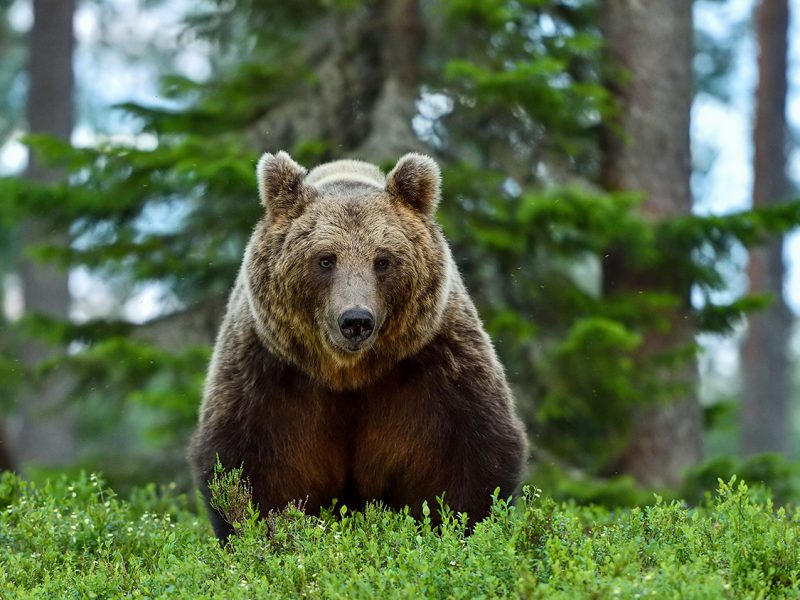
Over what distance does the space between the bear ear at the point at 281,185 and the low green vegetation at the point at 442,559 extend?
155 centimetres

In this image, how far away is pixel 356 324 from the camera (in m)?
5.04

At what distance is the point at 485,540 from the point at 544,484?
20.1ft

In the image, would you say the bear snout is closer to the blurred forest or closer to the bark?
the blurred forest

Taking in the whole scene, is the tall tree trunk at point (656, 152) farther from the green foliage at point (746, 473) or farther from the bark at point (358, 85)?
the bark at point (358, 85)

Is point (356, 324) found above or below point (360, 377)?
above

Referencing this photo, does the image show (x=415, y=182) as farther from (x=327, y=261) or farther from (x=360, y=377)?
(x=360, y=377)

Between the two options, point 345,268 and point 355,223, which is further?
point 355,223

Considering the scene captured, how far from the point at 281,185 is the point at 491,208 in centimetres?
504

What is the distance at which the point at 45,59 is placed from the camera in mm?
20844

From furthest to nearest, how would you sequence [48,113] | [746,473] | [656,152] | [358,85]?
[48,113] → [656,152] → [358,85] → [746,473]

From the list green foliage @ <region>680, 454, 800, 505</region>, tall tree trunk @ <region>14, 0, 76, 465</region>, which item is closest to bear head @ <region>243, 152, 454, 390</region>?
green foliage @ <region>680, 454, 800, 505</region>

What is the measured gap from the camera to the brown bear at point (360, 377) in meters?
5.47

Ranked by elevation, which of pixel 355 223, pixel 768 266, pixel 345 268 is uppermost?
pixel 355 223

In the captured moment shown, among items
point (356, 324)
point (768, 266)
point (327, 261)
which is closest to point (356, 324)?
point (356, 324)
